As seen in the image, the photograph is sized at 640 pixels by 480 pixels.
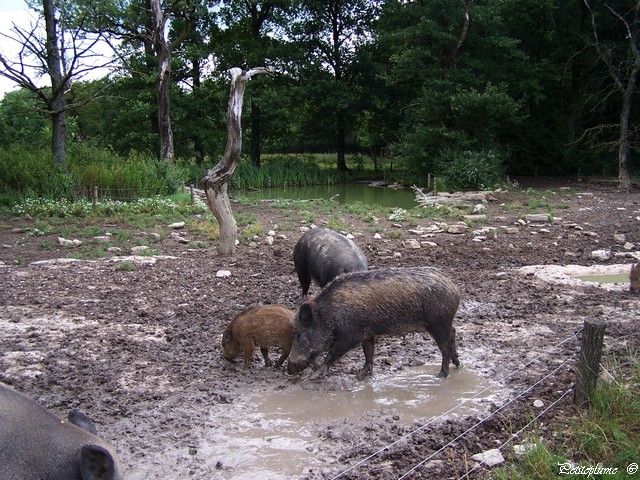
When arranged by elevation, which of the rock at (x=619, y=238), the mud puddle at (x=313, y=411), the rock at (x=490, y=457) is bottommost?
the mud puddle at (x=313, y=411)

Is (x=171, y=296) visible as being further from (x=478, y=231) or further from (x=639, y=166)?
(x=639, y=166)

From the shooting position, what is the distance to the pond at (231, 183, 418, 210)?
2209 centimetres

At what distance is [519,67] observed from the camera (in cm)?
2445

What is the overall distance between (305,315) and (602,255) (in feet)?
22.0

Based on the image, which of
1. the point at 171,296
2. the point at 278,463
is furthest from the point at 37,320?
the point at 278,463

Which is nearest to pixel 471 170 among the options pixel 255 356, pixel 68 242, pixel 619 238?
pixel 619 238

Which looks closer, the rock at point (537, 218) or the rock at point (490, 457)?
the rock at point (490, 457)

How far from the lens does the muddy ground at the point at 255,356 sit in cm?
394

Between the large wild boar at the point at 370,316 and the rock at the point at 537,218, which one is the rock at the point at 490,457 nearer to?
the large wild boar at the point at 370,316

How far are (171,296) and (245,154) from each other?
2822 centimetres

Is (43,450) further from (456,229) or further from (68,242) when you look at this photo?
(456,229)

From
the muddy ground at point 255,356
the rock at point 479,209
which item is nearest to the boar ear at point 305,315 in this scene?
the muddy ground at point 255,356

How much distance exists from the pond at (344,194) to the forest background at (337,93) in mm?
1231

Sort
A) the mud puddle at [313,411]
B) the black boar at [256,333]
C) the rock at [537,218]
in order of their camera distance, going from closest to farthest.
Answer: the mud puddle at [313,411] → the black boar at [256,333] → the rock at [537,218]
